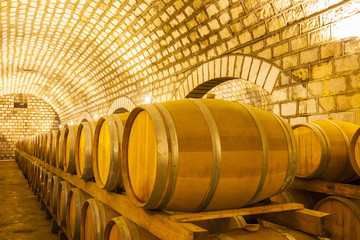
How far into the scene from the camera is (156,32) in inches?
281

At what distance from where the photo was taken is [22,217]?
486 centimetres

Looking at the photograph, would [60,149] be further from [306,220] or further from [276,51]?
[276,51]

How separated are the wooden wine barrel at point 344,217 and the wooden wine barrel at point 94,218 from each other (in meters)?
1.63

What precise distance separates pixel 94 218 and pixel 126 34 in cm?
664

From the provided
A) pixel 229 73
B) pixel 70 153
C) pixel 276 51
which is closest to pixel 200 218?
pixel 70 153

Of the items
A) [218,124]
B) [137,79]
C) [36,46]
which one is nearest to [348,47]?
[218,124]

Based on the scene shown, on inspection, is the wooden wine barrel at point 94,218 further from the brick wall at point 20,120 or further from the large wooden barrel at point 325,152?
the brick wall at point 20,120

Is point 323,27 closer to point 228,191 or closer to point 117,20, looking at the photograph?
point 228,191

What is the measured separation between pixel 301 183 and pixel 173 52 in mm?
5143

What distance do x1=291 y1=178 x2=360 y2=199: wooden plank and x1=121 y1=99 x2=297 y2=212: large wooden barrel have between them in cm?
87

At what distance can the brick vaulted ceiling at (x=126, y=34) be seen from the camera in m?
4.84

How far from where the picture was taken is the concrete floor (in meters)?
3.92

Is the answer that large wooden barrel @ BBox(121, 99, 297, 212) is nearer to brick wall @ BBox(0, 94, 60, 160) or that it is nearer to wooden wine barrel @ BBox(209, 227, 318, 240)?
wooden wine barrel @ BBox(209, 227, 318, 240)

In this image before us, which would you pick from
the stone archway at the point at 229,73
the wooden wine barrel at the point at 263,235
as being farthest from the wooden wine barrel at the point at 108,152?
the stone archway at the point at 229,73
